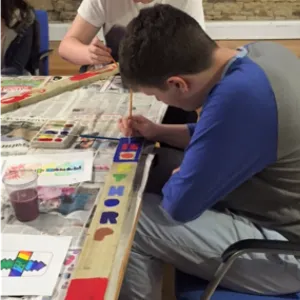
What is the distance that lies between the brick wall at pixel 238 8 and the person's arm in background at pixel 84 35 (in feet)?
7.71

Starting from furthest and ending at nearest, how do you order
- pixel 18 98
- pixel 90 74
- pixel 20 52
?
pixel 20 52, pixel 90 74, pixel 18 98

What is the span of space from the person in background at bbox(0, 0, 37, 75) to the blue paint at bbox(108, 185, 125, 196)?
3.98ft

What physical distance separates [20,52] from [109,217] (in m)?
1.43

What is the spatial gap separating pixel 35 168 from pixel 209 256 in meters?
0.46

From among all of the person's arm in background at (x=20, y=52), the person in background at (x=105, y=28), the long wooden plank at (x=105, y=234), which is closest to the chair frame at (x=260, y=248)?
the long wooden plank at (x=105, y=234)

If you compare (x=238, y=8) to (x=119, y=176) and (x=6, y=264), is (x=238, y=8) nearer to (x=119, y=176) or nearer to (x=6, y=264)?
(x=119, y=176)

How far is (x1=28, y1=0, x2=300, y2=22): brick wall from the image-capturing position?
13.5ft

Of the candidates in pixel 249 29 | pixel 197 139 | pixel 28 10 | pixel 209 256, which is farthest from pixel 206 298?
pixel 249 29

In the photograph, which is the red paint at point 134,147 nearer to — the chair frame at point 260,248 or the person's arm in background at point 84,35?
the chair frame at point 260,248

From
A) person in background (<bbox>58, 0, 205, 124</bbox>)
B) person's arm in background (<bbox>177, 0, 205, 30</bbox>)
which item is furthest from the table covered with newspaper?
person's arm in background (<bbox>177, 0, 205, 30</bbox>)

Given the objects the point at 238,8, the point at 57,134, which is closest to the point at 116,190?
the point at 57,134

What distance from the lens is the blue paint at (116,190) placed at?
1.05 metres

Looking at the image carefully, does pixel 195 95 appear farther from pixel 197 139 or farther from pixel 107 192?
pixel 107 192

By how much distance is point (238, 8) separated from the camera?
13.6ft
